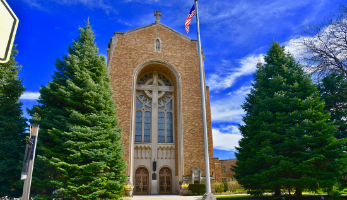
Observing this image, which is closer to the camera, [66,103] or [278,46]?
[66,103]

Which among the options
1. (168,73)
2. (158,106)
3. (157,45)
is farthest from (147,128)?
(157,45)

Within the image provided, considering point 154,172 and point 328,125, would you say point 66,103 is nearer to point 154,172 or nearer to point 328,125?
point 154,172

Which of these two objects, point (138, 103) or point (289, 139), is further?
point (138, 103)

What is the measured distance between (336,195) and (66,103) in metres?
16.0

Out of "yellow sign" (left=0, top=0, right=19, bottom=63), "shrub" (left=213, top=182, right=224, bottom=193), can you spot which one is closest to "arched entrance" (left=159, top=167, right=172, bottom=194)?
"shrub" (left=213, top=182, right=224, bottom=193)

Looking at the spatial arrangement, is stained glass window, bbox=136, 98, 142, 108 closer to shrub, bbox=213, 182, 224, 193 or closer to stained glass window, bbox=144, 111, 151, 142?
stained glass window, bbox=144, 111, 151, 142

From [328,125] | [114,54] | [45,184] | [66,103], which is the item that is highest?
[114,54]

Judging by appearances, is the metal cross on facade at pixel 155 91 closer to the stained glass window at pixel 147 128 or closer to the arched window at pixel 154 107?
the arched window at pixel 154 107

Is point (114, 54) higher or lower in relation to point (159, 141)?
higher

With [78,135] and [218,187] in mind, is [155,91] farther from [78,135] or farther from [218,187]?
[78,135]

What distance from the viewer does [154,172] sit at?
66.7 feet

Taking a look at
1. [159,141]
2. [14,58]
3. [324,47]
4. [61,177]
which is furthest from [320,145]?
[14,58]

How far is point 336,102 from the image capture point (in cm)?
1596

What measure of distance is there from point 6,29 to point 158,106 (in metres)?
21.4
